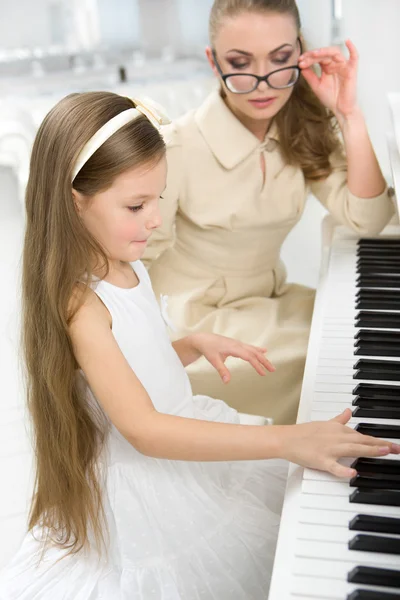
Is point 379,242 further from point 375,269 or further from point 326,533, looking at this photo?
point 326,533

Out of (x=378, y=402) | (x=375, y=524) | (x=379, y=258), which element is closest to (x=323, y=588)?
(x=375, y=524)

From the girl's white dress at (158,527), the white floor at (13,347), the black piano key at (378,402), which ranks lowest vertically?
the white floor at (13,347)

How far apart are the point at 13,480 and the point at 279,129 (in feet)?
4.02

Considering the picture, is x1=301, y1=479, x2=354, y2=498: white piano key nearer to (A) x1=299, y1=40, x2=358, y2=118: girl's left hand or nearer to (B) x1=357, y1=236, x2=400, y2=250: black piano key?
(B) x1=357, y1=236, x2=400, y2=250: black piano key

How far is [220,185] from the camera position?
248 centimetres

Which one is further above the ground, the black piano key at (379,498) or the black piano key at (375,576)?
the black piano key at (375,576)

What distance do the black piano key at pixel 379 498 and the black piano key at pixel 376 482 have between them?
20 mm

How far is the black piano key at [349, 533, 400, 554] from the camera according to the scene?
122 centimetres

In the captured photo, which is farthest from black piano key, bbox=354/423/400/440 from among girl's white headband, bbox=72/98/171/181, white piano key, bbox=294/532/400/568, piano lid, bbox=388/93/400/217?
girl's white headband, bbox=72/98/171/181

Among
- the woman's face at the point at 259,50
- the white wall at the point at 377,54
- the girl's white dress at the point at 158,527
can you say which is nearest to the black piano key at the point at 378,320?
the girl's white dress at the point at 158,527

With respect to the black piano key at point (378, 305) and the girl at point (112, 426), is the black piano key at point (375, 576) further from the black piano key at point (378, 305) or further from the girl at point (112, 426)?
the black piano key at point (378, 305)

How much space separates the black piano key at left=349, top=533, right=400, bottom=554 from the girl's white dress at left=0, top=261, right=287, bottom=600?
44 cm

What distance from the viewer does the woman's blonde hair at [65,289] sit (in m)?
1.58

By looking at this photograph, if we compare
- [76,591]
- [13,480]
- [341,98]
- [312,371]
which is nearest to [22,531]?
[13,480]
